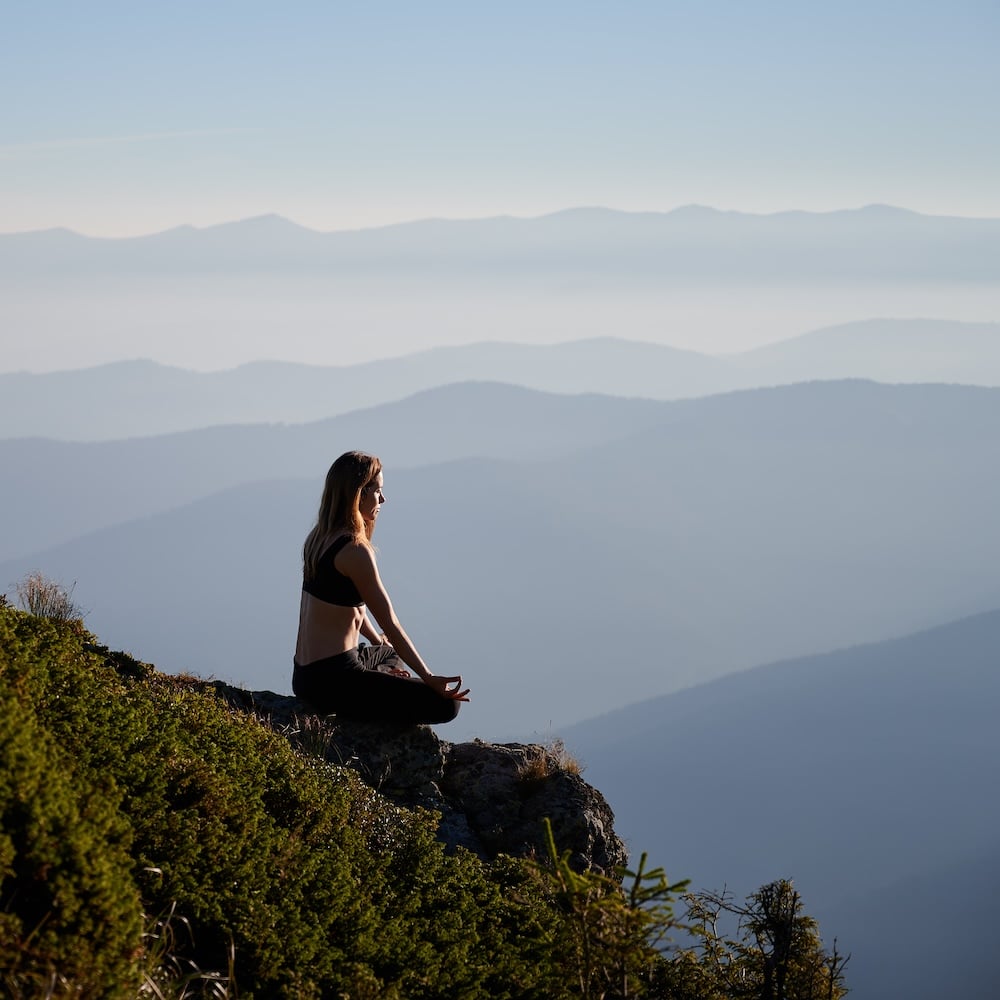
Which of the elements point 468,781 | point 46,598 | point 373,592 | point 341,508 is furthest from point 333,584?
point 46,598

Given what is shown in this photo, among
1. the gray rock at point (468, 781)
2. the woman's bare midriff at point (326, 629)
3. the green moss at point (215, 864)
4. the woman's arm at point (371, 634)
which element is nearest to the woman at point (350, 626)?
the woman's bare midriff at point (326, 629)

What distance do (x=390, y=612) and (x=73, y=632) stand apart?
2031 millimetres

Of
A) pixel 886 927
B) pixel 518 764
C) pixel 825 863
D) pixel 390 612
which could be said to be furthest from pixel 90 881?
pixel 825 863

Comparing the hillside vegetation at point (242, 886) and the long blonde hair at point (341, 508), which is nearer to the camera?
the hillside vegetation at point (242, 886)

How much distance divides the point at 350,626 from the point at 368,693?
0.47 meters

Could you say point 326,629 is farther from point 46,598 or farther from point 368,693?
point 46,598

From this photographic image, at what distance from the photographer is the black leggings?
300 inches

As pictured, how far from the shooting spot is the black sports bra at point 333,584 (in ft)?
24.4

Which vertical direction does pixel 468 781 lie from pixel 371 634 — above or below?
below

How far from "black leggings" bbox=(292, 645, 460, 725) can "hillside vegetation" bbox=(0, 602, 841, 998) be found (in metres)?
1.04

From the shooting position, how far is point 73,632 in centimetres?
725

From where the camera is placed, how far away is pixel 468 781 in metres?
7.84

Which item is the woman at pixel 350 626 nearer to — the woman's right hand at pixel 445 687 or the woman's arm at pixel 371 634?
the woman's right hand at pixel 445 687

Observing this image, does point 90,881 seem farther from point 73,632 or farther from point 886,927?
point 886,927
